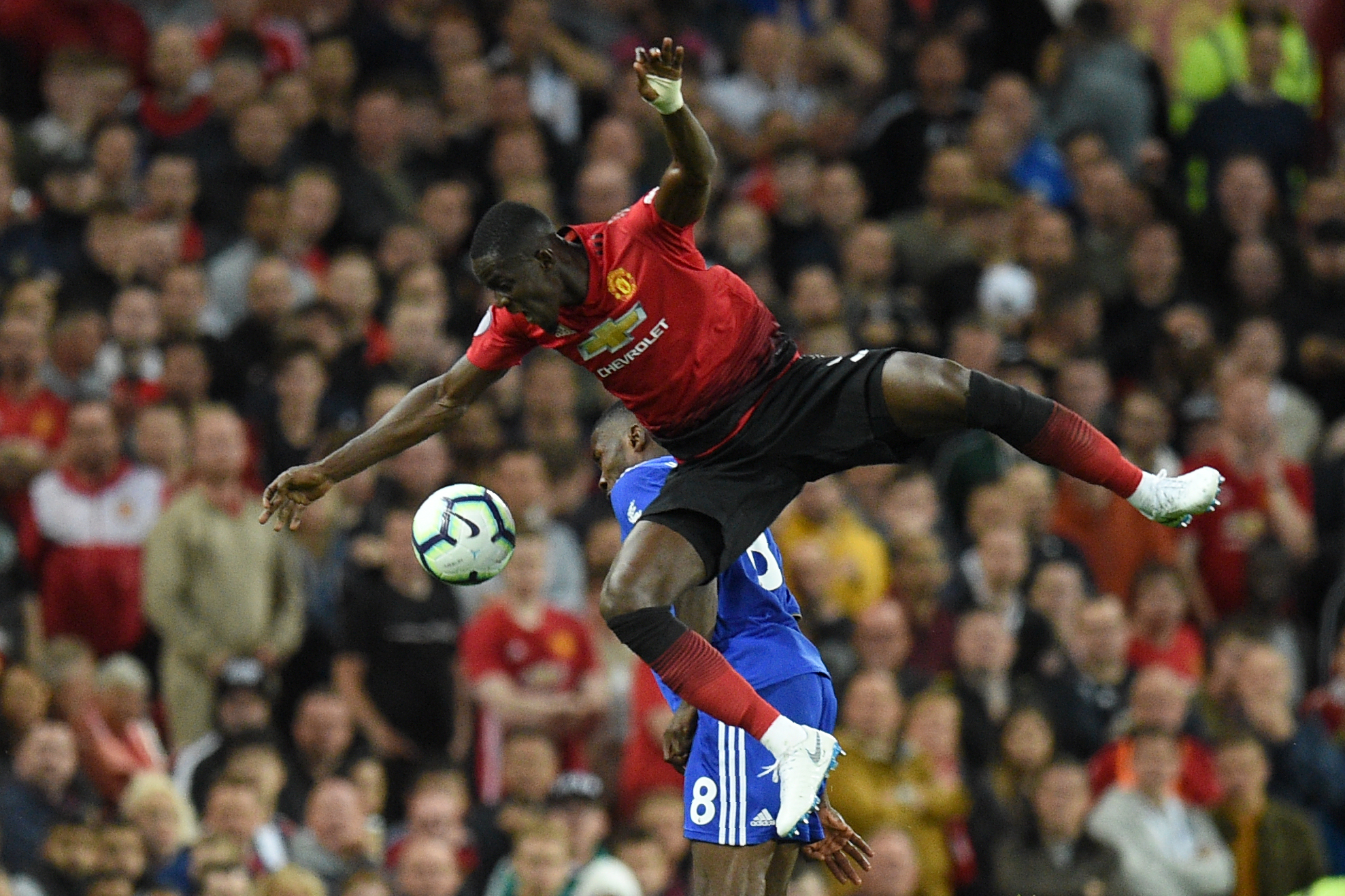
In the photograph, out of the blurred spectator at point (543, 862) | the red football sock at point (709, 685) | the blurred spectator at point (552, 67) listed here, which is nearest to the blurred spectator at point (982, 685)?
the blurred spectator at point (543, 862)

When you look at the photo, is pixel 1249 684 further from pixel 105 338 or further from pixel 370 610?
pixel 105 338

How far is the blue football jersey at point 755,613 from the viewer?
25.2ft

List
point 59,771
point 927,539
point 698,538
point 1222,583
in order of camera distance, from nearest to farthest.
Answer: point 698,538
point 59,771
point 927,539
point 1222,583

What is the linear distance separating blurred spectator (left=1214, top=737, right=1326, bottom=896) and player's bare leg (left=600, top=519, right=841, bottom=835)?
16.9 ft

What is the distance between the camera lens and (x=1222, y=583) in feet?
43.3

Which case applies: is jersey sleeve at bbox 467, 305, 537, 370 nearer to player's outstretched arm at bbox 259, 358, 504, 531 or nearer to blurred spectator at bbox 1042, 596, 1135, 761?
player's outstretched arm at bbox 259, 358, 504, 531

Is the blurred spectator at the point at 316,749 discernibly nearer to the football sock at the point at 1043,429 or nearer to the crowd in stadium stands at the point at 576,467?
the crowd in stadium stands at the point at 576,467

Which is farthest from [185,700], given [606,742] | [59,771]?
[606,742]

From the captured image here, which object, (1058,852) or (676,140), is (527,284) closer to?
(676,140)

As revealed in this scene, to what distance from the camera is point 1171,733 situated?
38.0 ft

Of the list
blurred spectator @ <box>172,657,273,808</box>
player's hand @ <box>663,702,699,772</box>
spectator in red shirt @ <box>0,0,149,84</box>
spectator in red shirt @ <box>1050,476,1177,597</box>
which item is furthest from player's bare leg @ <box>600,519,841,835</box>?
spectator in red shirt @ <box>0,0,149,84</box>

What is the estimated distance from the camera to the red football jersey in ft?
23.7

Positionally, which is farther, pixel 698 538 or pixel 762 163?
pixel 762 163

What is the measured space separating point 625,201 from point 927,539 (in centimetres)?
287
